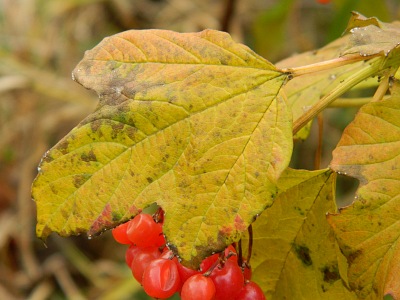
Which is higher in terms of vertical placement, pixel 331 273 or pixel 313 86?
pixel 313 86

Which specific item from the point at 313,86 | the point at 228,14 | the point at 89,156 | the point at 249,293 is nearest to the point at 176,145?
the point at 89,156

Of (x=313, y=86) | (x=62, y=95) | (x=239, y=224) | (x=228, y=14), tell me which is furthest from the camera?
(x=62, y=95)

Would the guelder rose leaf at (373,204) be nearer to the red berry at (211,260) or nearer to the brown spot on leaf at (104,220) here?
the red berry at (211,260)

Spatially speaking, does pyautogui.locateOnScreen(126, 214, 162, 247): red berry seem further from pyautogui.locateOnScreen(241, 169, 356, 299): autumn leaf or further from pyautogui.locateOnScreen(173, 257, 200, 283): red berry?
→ pyautogui.locateOnScreen(241, 169, 356, 299): autumn leaf

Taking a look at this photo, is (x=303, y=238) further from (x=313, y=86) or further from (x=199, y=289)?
(x=313, y=86)

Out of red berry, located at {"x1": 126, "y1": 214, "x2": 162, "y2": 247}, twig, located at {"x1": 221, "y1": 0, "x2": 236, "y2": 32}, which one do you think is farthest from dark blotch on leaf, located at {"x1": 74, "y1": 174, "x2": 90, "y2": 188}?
twig, located at {"x1": 221, "y1": 0, "x2": 236, "y2": 32}

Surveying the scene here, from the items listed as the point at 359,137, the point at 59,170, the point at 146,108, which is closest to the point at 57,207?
the point at 59,170

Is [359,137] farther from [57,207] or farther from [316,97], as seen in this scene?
[57,207]
